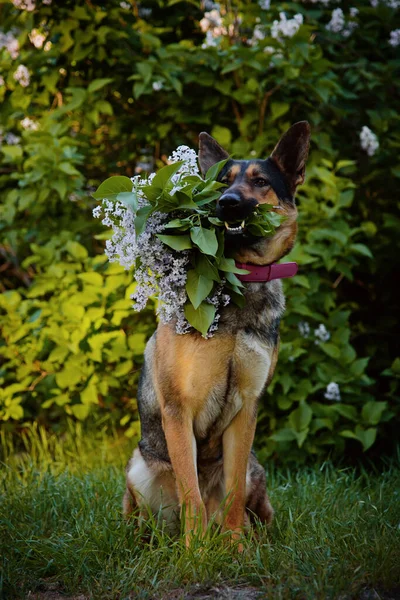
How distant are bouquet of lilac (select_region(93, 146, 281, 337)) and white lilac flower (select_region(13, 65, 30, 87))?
2586mm

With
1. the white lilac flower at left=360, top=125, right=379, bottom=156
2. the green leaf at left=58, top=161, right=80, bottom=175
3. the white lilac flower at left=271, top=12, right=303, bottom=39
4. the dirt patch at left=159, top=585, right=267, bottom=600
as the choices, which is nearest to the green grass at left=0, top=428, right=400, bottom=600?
the dirt patch at left=159, top=585, right=267, bottom=600

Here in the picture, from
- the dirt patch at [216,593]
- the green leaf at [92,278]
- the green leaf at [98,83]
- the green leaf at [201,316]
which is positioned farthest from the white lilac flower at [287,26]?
the dirt patch at [216,593]

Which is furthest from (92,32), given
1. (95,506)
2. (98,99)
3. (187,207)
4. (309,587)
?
(309,587)

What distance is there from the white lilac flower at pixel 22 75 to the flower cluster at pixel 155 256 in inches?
102

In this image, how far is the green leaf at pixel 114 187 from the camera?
9.14 ft

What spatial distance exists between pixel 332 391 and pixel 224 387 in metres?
1.76

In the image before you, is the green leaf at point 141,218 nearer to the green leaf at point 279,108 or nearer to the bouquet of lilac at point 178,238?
the bouquet of lilac at point 178,238

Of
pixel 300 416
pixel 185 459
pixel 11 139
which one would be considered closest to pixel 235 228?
pixel 185 459

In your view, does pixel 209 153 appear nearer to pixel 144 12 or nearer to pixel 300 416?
pixel 300 416

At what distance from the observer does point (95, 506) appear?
350cm

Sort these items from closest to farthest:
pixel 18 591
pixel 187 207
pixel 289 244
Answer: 1. pixel 18 591
2. pixel 187 207
3. pixel 289 244

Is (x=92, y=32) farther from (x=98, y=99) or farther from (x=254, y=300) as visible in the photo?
(x=254, y=300)

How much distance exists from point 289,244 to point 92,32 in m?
2.57

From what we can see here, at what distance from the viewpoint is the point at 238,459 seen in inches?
125
